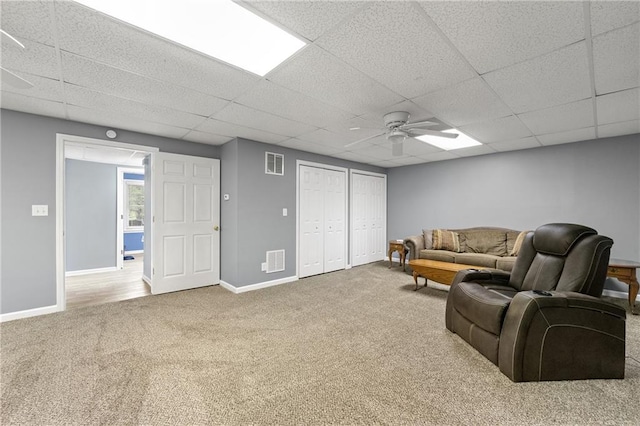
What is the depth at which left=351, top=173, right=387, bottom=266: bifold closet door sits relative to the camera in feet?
20.0

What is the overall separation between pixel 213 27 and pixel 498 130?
3.69 metres

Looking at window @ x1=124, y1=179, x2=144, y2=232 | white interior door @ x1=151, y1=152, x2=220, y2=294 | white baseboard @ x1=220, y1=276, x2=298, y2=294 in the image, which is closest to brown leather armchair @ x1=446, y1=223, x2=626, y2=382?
white baseboard @ x1=220, y1=276, x2=298, y2=294

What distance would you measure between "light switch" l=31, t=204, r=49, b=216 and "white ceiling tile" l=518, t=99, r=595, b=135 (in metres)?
5.62

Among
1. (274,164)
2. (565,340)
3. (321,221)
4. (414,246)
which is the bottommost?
(565,340)

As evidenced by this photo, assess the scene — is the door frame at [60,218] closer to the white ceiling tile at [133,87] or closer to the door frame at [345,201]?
the white ceiling tile at [133,87]

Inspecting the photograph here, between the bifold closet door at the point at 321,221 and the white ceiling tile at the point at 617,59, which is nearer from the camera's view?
the white ceiling tile at the point at 617,59

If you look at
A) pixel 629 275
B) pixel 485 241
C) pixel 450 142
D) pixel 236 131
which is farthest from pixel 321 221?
pixel 629 275

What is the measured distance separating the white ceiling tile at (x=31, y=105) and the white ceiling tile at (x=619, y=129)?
21.2 feet

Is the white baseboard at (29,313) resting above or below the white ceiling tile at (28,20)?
below

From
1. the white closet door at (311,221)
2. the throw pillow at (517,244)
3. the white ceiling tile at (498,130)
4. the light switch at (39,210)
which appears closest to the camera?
the light switch at (39,210)

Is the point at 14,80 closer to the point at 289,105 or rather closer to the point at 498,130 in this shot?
the point at 289,105

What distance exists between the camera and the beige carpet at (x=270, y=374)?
1.61 m

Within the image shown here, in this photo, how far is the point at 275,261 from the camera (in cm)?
461

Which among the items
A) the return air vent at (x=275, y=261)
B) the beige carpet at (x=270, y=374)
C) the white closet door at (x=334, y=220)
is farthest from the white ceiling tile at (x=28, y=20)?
the white closet door at (x=334, y=220)
